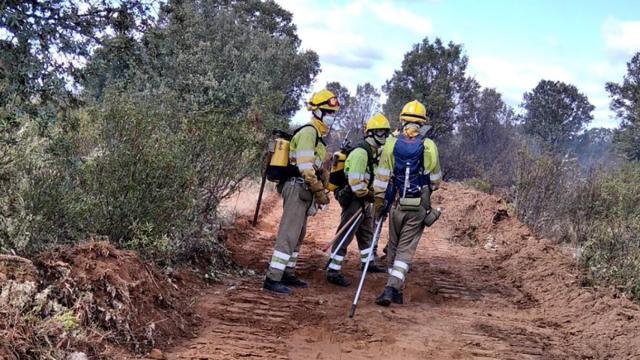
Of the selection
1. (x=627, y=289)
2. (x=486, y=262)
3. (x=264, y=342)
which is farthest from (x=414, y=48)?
(x=264, y=342)

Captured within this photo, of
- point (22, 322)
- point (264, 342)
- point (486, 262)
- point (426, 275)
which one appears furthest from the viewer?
point (486, 262)

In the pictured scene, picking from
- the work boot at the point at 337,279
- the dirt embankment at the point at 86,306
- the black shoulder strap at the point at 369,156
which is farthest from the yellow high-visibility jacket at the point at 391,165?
the dirt embankment at the point at 86,306

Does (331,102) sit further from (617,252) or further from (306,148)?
(617,252)

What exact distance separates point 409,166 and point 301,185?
4.10 feet

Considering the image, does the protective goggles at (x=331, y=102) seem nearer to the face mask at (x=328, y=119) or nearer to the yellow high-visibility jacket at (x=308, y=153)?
the face mask at (x=328, y=119)

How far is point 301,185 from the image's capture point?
6.96 metres

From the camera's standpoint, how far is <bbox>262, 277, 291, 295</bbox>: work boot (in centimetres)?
678

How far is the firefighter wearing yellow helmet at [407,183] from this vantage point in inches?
267

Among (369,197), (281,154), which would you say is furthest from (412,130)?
(281,154)

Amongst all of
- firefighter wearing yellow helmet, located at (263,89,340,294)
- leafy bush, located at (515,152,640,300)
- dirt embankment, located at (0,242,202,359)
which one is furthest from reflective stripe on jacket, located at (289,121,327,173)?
leafy bush, located at (515,152,640,300)

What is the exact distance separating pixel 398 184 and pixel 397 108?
25023 mm

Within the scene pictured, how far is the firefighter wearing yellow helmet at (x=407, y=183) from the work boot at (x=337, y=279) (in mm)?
714

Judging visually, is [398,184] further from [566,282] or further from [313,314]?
[566,282]

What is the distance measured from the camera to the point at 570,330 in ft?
20.3
